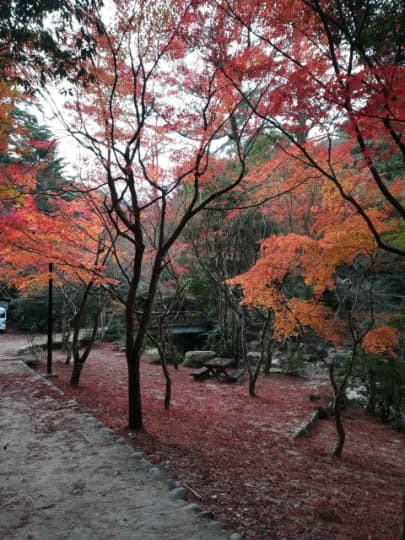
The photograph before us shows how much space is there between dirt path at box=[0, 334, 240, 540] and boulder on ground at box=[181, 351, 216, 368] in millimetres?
9638

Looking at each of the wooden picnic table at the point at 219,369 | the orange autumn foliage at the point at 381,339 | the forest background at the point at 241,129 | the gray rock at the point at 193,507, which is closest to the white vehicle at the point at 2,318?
the forest background at the point at 241,129

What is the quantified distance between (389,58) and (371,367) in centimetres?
712

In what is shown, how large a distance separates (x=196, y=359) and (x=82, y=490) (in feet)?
39.2

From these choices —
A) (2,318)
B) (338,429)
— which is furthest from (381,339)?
(2,318)

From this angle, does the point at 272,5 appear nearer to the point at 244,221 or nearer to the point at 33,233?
the point at 33,233

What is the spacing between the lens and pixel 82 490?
3.53 metres

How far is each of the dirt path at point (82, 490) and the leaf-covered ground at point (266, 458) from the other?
41 centimetres

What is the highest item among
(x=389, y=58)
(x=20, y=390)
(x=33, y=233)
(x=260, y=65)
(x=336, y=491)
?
(x=260, y=65)

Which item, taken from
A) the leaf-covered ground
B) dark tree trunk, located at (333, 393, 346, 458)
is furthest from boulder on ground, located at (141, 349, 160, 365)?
dark tree trunk, located at (333, 393, 346, 458)

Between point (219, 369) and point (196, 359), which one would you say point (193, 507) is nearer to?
point (219, 369)

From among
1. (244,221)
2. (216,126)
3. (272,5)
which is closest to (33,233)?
(216,126)

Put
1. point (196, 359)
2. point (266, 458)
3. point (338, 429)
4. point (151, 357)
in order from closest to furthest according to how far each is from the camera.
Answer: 1. point (266, 458)
2. point (338, 429)
3. point (196, 359)
4. point (151, 357)

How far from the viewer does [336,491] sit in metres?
4.72

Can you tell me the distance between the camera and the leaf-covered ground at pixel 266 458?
364cm
